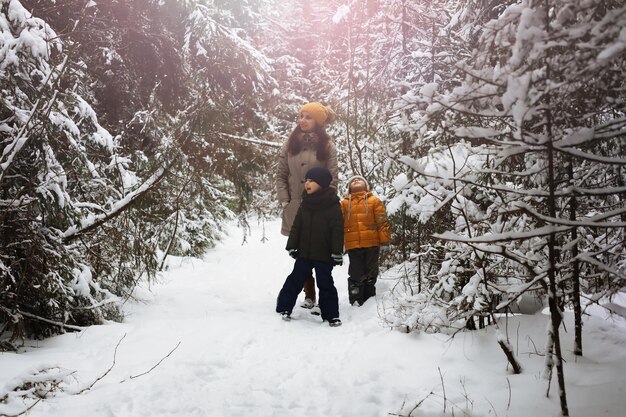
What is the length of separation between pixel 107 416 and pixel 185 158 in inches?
124

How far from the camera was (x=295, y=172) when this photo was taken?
6.09 m

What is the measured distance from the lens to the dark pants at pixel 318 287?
5359mm

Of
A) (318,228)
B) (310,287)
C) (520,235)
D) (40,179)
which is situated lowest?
(310,287)

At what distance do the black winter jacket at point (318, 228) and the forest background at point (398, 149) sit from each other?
2.57 feet

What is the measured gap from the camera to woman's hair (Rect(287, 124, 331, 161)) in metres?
5.96

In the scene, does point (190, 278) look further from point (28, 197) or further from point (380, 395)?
point (380, 395)

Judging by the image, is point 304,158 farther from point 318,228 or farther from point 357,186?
point 318,228

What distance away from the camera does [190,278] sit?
8539 millimetres

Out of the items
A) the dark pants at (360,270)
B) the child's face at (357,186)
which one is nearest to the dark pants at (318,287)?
the dark pants at (360,270)

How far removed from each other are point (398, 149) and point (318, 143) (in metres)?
1.88

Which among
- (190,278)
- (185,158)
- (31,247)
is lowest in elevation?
(190,278)

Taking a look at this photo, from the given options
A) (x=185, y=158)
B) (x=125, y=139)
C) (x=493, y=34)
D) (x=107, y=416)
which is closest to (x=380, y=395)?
(x=107, y=416)

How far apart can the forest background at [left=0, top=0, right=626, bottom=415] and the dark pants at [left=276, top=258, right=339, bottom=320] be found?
28.7 inches

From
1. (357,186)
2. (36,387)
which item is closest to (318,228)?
(357,186)
